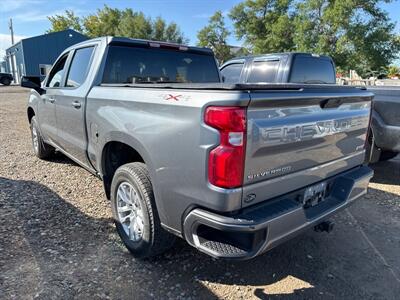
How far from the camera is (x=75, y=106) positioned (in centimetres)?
393

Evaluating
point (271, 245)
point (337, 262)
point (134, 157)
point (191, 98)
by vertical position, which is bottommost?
point (337, 262)

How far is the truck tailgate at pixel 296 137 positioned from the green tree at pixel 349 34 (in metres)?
20.2

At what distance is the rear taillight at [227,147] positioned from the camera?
2.11 meters

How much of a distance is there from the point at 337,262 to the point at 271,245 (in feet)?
4.04

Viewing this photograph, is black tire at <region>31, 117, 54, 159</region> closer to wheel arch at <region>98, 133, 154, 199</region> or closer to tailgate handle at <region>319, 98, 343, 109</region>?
wheel arch at <region>98, 133, 154, 199</region>

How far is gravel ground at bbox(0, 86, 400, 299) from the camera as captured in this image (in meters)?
2.75

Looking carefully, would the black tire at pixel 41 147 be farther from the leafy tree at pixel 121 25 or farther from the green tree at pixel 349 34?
the leafy tree at pixel 121 25

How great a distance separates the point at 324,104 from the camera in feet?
8.66

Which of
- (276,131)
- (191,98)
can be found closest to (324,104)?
(276,131)

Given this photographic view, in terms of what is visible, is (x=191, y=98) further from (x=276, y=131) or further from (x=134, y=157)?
(x=134, y=157)

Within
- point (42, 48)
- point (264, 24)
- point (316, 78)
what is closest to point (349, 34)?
point (264, 24)

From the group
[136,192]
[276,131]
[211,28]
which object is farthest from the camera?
[211,28]

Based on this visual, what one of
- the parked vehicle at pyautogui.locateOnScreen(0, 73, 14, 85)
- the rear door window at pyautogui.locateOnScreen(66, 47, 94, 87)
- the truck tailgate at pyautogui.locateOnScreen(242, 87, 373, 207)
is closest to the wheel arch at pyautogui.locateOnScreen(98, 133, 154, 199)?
the rear door window at pyautogui.locateOnScreen(66, 47, 94, 87)

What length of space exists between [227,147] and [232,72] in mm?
5662
